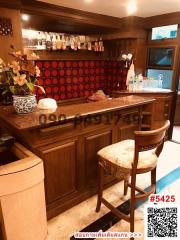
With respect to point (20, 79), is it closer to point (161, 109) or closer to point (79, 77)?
point (79, 77)

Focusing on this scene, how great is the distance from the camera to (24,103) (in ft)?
5.93

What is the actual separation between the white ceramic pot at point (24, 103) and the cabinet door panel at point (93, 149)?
2.14 ft

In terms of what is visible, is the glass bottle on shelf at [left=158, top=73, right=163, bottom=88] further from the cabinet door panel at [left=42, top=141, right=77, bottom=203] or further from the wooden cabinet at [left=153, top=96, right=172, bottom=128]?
the cabinet door panel at [left=42, top=141, right=77, bottom=203]

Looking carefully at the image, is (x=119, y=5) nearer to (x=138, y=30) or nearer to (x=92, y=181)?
(x=138, y=30)

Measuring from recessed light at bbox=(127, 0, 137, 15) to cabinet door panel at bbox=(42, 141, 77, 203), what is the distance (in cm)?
238

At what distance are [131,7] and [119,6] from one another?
204 mm

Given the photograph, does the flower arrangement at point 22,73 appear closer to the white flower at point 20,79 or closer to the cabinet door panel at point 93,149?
the white flower at point 20,79

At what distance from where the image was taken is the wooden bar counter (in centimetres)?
171

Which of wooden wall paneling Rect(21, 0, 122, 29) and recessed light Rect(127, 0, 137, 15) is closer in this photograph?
wooden wall paneling Rect(21, 0, 122, 29)

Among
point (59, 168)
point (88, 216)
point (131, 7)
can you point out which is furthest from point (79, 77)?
point (88, 216)

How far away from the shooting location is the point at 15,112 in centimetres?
193

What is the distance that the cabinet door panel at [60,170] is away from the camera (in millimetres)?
1831

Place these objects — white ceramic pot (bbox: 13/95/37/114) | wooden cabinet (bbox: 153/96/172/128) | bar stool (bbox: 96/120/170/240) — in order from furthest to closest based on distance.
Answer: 1. wooden cabinet (bbox: 153/96/172/128)
2. white ceramic pot (bbox: 13/95/37/114)
3. bar stool (bbox: 96/120/170/240)

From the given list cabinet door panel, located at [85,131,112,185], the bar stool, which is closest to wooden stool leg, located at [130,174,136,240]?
the bar stool
